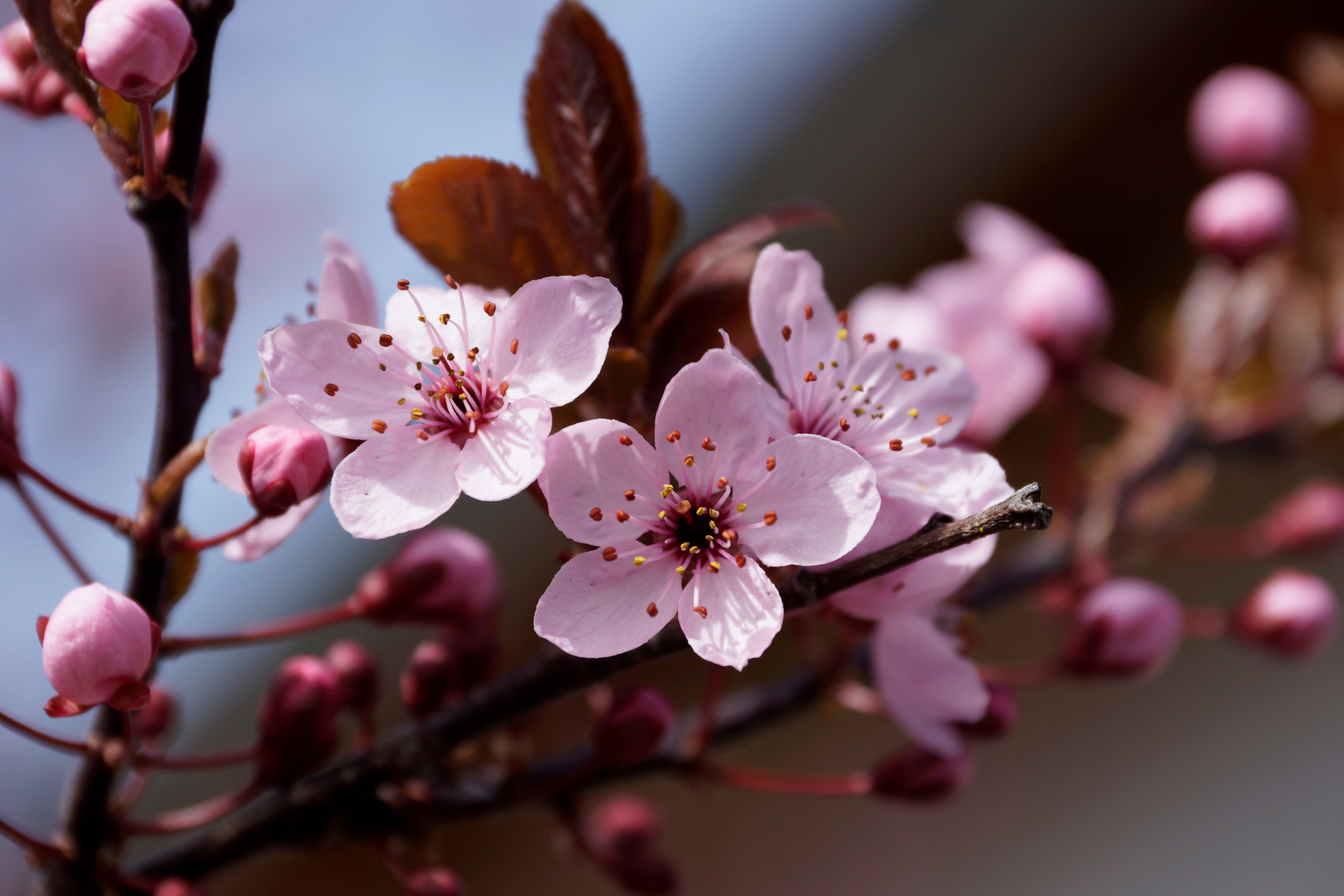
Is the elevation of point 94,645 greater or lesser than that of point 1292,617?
greater

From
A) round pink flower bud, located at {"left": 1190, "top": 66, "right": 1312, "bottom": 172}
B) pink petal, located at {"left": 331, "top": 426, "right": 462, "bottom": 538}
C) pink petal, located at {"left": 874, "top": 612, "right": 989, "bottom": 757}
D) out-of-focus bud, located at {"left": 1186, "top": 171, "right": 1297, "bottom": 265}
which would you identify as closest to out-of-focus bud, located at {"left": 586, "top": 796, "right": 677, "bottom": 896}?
pink petal, located at {"left": 874, "top": 612, "right": 989, "bottom": 757}

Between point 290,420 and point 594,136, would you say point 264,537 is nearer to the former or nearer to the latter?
point 290,420

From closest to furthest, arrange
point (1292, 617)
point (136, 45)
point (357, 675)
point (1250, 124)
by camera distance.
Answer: point (136, 45)
point (357, 675)
point (1292, 617)
point (1250, 124)

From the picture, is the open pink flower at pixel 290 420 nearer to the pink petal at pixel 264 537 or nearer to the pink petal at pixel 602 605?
the pink petal at pixel 264 537

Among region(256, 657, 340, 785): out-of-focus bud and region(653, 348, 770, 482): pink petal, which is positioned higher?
region(653, 348, 770, 482): pink petal

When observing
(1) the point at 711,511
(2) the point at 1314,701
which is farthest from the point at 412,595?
(2) the point at 1314,701

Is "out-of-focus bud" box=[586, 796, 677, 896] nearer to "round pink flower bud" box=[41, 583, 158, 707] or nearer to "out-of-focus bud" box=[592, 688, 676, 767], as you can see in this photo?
"out-of-focus bud" box=[592, 688, 676, 767]

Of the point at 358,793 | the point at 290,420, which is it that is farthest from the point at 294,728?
the point at 290,420
